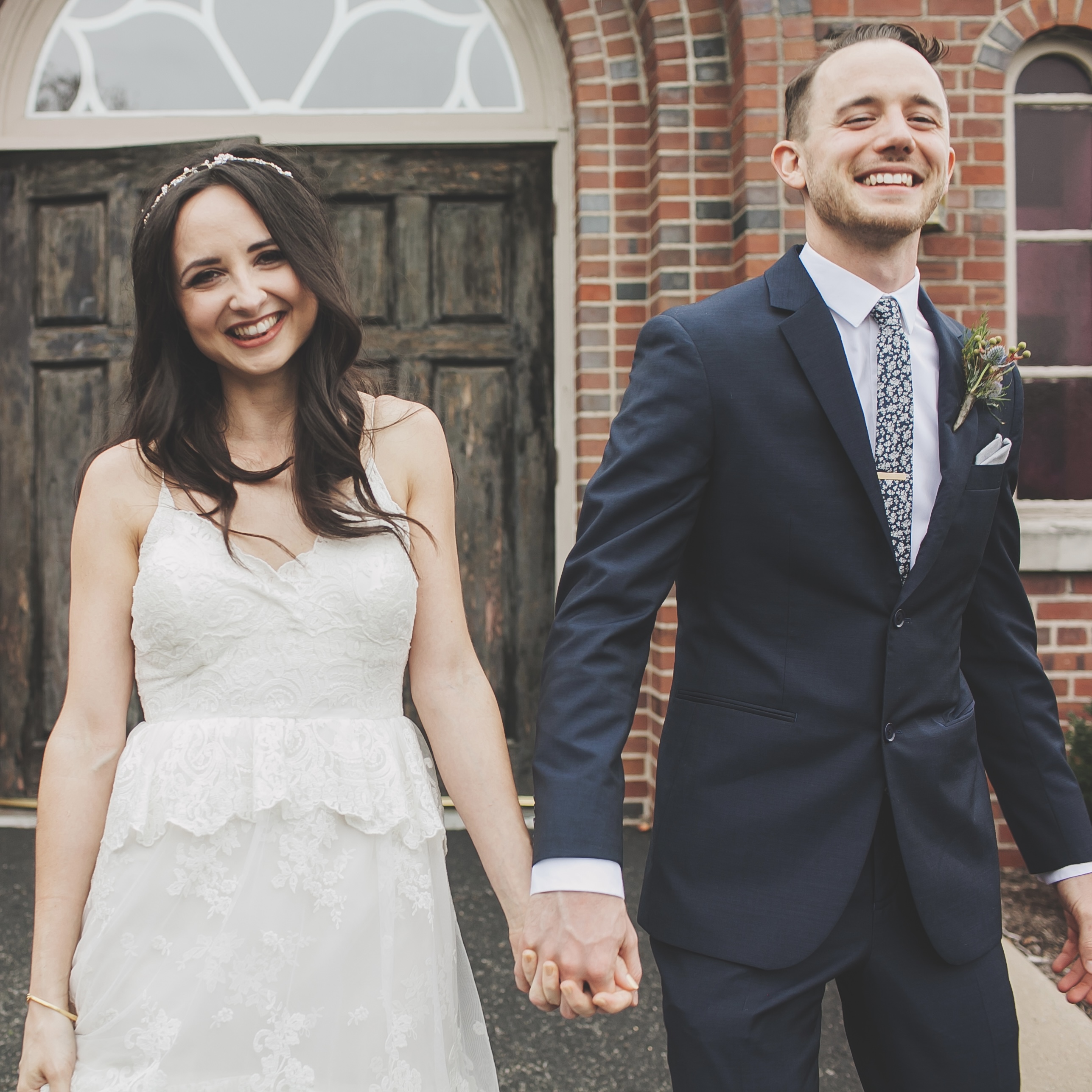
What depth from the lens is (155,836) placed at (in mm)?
1578

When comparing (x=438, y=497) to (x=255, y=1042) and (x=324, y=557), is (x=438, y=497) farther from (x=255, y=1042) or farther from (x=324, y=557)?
(x=255, y=1042)

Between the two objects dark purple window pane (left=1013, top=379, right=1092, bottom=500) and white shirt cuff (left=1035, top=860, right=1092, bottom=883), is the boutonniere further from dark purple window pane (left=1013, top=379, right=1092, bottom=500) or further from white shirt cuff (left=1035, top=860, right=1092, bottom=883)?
dark purple window pane (left=1013, top=379, right=1092, bottom=500)

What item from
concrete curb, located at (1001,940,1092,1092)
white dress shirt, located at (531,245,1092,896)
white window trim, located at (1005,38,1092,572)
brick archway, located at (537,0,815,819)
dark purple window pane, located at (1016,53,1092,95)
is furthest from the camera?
dark purple window pane, located at (1016,53,1092,95)

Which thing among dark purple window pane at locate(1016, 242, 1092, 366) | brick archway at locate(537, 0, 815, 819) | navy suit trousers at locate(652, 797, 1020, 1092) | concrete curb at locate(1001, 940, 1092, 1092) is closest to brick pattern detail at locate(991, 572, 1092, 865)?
dark purple window pane at locate(1016, 242, 1092, 366)

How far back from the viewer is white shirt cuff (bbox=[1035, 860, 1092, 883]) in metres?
1.78

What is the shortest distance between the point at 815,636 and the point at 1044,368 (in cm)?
346

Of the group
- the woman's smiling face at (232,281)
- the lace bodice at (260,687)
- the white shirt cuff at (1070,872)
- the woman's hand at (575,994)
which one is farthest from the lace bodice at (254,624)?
the white shirt cuff at (1070,872)

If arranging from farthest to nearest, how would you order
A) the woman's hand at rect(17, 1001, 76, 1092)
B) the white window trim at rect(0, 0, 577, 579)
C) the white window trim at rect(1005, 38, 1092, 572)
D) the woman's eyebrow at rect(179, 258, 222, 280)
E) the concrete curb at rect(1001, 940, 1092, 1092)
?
1. the white window trim at rect(0, 0, 577, 579)
2. the white window trim at rect(1005, 38, 1092, 572)
3. the concrete curb at rect(1001, 940, 1092, 1092)
4. the woman's eyebrow at rect(179, 258, 222, 280)
5. the woman's hand at rect(17, 1001, 76, 1092)

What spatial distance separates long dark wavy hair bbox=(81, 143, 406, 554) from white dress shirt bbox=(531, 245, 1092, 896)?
713mm

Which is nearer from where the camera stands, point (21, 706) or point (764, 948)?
point (764, 948)

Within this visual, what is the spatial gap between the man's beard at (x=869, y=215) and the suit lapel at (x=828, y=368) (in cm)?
10

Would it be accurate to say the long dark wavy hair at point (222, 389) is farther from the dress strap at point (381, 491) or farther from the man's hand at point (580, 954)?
the man's hand at point (580, 954)

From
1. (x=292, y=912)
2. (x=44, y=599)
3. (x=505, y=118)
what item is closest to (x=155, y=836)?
(x=292, y=912)

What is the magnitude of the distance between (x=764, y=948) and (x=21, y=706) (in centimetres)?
413
